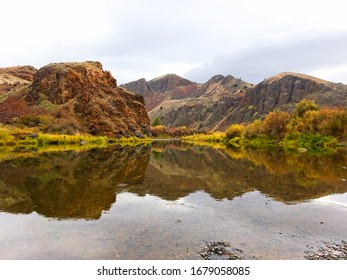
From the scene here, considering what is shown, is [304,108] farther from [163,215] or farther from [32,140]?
[163,215]

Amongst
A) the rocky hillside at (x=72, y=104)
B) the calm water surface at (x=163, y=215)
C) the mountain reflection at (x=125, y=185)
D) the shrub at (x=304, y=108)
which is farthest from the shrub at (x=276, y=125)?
the calm water surface at (x=163, y=215)

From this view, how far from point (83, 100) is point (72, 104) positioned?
187 inches

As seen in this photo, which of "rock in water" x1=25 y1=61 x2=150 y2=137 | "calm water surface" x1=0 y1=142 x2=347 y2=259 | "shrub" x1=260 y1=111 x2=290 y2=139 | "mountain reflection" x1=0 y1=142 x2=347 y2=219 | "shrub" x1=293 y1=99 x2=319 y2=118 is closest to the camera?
"calm water surface" x1=0 y1=142 x2=347 y2=259

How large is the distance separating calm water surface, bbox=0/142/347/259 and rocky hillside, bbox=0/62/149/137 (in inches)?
3476

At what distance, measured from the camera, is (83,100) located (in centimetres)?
12581

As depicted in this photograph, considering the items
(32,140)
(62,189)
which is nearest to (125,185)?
(62,189)

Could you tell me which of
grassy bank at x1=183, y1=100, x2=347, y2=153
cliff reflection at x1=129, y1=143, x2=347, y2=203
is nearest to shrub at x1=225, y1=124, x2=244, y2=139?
grassy bank at x1=183, y1=100, x2=347, y2=153

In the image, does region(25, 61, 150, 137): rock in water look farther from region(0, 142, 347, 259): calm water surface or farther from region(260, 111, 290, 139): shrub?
region(0, 142, 347, 259): calm water surface

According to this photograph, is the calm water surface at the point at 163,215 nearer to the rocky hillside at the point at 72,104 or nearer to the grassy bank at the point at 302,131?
the grassy bank at the point at 302,131

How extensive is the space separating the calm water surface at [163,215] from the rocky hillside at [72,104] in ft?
290

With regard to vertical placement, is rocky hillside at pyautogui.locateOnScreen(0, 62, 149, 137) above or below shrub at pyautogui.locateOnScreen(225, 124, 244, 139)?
above

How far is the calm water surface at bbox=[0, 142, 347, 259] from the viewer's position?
447 inches

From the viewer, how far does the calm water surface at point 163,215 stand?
37.3 feet
